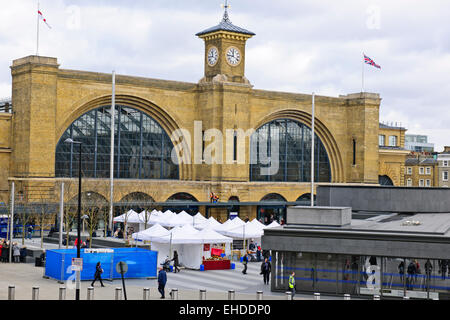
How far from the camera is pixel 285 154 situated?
7688 centimetres

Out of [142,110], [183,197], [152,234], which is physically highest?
[142,110]

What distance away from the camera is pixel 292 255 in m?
32.9

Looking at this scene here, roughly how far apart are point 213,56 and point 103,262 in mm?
39401

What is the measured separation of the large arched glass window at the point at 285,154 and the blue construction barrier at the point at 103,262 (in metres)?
38.3

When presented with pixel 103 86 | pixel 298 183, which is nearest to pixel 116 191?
pixel 103 86

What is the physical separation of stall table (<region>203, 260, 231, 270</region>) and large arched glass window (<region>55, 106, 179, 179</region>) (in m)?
24.1

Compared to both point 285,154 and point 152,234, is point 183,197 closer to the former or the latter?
point 285,154

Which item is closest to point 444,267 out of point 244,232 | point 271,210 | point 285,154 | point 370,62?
point 244,232

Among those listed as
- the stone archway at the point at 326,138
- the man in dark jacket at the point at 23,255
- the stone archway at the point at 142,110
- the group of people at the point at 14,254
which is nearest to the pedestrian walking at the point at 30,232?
the stone archway at the point at 142,110

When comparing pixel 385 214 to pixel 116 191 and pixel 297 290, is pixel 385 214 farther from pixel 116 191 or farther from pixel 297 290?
Answer: pixel 116 191

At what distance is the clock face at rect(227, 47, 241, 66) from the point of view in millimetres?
70213

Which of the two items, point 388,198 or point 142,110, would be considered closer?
point 388,198

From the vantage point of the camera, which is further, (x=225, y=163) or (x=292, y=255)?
(x=225, y=163)
